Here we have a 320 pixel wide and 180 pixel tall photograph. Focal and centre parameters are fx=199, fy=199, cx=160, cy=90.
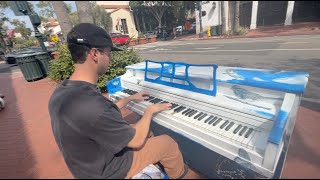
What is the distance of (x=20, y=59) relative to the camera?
26.7 feet

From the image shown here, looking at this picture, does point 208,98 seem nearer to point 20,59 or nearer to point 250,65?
point 250,65

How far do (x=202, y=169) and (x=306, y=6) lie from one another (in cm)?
2879

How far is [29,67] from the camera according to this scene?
27.6ft

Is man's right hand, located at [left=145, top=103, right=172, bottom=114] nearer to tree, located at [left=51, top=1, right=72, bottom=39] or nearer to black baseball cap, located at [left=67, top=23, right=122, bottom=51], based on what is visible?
black baseball cap, located at [left=67, top=23, right=122, bottom=51]

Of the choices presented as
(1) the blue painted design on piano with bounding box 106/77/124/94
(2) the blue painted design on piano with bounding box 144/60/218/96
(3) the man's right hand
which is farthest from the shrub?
(3) the man's right hand

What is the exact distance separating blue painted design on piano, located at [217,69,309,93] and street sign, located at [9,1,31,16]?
8225 millimetres

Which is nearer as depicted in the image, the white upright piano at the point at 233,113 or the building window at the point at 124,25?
the white upright piano at the point at 233,113

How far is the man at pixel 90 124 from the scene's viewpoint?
4.68ft

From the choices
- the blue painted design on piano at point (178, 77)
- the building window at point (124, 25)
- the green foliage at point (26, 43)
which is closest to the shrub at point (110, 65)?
the blue painted design on piano at point (178, 77)

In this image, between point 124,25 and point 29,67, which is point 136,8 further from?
point 29,67

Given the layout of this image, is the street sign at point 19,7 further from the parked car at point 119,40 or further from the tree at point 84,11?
the parked car at point 119,40

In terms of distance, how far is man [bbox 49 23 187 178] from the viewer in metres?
1.43

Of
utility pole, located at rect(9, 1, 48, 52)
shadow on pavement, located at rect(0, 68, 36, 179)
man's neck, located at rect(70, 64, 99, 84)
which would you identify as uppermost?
utility pole, located at rect(9, 1, 48, 52)

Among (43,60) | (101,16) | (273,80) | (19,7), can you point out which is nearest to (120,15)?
(101,16)
